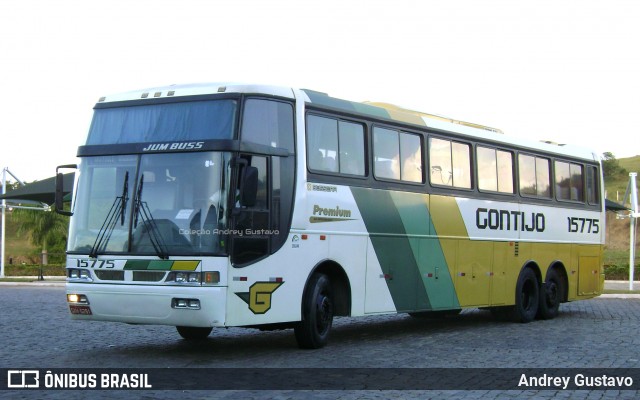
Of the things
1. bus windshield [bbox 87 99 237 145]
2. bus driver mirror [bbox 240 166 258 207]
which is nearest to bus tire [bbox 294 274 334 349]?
bus driver mirror [bbox 240 166 258 207]

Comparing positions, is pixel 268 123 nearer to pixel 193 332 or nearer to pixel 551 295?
pixel 193 332

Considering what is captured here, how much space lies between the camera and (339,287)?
14.8m

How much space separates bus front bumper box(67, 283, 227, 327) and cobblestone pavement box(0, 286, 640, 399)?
1.81 ft

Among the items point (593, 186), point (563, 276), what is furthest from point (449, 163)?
point (593, 186)

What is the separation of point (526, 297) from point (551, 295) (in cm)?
109

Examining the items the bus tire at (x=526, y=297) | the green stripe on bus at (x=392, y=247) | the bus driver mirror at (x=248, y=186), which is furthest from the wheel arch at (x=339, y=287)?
the bus tire at (x=526, y=297)

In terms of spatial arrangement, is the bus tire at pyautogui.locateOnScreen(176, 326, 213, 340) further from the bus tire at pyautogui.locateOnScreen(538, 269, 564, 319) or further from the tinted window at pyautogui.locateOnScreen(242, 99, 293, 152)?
the bus tire at pyautogui.locateOnScreen(538, 269, 564, 319)

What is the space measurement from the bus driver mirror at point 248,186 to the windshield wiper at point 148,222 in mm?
1147

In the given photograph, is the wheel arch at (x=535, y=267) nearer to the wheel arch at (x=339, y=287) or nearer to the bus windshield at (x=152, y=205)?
the wheel arch at (x=339, y=287)

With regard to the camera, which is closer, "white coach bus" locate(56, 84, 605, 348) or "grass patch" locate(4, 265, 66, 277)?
"white coach bus" locate(56, 84, 605, 348)

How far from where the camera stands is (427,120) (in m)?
17.4

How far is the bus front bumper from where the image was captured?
12.1 m

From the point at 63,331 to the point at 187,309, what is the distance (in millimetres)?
5283

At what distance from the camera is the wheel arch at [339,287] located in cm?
1456
